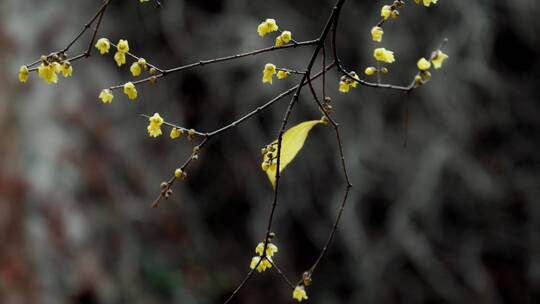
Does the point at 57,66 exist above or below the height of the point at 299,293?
above

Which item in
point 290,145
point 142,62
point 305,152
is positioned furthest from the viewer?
point 305,152

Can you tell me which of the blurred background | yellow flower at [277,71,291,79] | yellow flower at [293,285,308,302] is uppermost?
the blurred background

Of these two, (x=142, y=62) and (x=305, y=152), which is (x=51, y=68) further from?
(x=305, y=152)

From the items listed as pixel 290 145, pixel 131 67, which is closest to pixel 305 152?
pixel 290 145

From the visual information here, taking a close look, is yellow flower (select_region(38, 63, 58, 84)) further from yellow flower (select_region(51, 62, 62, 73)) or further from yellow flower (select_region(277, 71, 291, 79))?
yellow flower (select_region(277, 71, 291, 79))

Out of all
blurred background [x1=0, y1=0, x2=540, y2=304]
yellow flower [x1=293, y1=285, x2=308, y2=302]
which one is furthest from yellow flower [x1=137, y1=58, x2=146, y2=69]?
blurred background [x1=0, y1=0, x2=540, y2=304]

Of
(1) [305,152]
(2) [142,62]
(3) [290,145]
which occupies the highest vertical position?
(1) [305,152]

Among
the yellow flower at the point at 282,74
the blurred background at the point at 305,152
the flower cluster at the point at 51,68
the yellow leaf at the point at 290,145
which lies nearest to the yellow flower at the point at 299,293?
the yellow leaf at the point at 290,145

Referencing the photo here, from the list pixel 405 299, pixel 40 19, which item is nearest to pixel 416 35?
pixel 405 299
